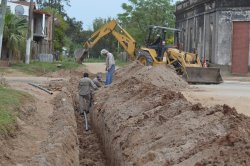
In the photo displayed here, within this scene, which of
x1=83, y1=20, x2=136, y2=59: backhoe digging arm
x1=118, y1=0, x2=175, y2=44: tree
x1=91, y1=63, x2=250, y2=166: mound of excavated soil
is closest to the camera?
x1=91, y1=63, x2=250, y2=166: mound of excavated soil

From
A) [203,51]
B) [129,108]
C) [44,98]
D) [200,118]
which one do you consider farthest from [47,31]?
[200,118]

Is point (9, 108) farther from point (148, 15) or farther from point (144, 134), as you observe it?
point (148, 15)

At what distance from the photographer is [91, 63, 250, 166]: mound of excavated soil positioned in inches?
273

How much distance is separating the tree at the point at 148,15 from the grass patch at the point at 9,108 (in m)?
46.6

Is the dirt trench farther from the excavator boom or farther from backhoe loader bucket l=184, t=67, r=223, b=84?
the excavator boom

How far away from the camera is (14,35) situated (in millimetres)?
31156

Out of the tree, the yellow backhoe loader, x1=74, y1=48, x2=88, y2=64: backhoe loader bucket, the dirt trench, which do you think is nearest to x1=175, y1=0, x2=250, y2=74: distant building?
x1=74, y1=48, x2=88, y2=64: backhoe loader bucket

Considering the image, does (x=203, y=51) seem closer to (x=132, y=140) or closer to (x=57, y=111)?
(x=57, y=111)

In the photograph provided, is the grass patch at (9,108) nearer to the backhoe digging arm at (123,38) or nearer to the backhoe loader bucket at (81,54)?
the backhoe digging arm at (123,38)

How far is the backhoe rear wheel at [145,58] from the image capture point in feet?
85.9

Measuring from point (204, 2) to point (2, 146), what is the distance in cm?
2842

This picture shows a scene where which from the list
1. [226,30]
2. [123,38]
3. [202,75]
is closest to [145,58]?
[202,75]

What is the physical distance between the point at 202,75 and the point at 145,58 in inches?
138

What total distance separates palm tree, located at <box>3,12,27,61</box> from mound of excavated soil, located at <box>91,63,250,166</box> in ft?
56.1
